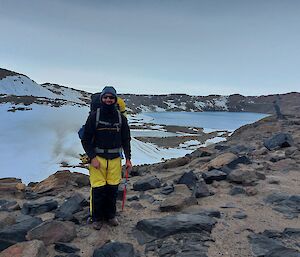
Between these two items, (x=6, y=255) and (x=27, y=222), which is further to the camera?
(x=27, y=222)

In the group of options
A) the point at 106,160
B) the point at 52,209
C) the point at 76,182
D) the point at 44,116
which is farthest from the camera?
the point at 44,116

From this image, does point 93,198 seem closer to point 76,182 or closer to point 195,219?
point 195,219

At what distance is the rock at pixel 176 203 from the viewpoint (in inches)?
234

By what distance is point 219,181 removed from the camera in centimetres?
770

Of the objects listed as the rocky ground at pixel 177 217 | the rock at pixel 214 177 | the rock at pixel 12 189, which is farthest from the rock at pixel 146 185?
the rock at pixel 12 189

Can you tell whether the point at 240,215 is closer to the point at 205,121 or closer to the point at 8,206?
the point at 8,206

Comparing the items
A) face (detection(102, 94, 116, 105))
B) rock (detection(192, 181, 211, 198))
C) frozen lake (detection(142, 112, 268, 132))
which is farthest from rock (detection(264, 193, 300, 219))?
frozen lake (detection(142, 112, 268, 132))

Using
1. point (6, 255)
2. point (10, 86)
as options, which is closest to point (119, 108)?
point (6, 255)

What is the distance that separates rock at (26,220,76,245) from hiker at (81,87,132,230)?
47 centimetres

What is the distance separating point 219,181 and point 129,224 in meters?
2.93

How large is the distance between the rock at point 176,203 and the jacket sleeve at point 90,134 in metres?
1.64

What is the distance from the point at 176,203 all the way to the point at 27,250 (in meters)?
2.65

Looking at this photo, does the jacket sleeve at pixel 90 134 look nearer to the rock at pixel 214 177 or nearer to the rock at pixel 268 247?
the rock at pixel 268 247

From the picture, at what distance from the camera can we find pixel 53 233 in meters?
4.85
